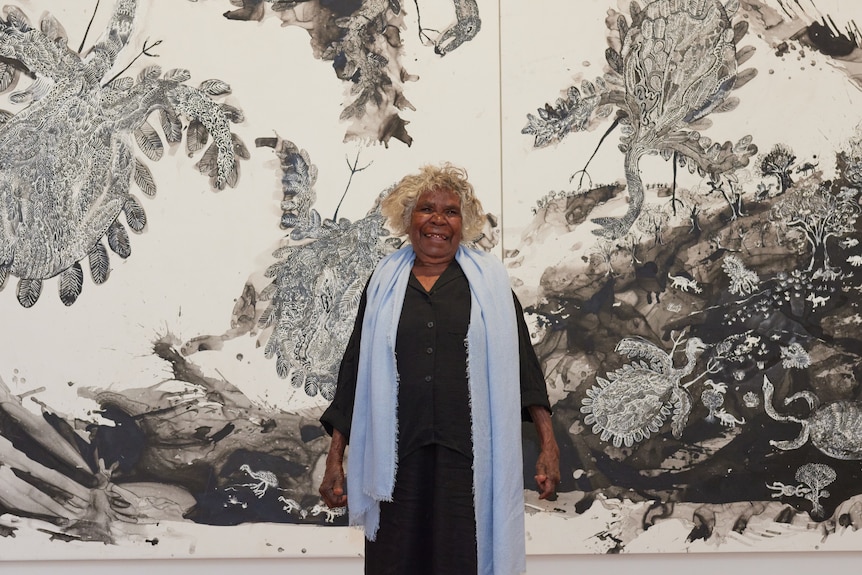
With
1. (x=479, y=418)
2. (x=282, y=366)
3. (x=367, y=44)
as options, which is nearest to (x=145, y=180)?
(x=282, y=366)

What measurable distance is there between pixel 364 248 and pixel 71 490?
1466 mm

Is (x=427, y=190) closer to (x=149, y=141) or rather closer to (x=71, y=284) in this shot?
(x=149, y=141)

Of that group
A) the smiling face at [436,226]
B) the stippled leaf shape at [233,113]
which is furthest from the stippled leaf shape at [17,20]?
the smiling face at [436,226]

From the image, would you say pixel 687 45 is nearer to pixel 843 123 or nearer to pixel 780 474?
pixel 843 123

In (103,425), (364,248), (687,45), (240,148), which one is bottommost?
(103,425)

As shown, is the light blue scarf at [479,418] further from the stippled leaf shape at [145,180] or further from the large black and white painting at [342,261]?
the stippled leaf shape at [145,180]

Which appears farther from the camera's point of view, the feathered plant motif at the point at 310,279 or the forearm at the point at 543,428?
the feathered plant motif at the point at 310,279

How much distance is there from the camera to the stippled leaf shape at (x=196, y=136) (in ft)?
12.4

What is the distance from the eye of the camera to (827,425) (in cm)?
383

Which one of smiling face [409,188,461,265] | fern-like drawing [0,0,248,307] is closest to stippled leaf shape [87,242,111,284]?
fern-like drawing [0,0,248,307]

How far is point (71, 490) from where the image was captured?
12.3 feet

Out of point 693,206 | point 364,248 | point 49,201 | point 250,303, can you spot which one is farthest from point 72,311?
point 693,206

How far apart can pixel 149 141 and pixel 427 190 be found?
148 cm

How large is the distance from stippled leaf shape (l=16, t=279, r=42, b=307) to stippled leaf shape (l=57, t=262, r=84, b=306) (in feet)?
0.28
